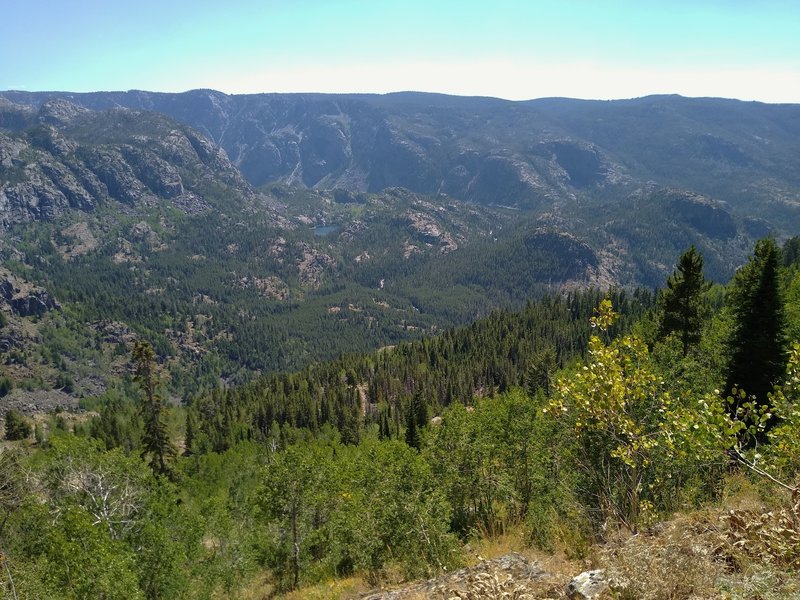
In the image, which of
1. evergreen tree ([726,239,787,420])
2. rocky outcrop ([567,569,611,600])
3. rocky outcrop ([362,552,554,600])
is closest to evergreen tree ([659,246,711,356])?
evergreen tree ([726,239,787,420])

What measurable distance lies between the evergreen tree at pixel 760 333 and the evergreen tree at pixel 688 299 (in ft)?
24.5

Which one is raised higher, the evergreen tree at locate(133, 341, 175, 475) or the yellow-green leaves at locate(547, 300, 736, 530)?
the yellow-green leaves at locate(547, 300, 736, 530)

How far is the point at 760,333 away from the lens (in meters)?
35.3

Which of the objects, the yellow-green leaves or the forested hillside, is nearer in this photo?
the yellow-green leaves

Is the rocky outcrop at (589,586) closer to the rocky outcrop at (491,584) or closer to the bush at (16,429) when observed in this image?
the rocky outcrop at (491,584)

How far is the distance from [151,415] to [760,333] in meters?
61.2

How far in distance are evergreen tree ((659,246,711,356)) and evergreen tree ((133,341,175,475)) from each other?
55.7 metres

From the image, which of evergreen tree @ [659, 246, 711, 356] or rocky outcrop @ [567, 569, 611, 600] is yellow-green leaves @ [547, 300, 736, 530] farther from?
evergreen tree @ [659, 246, 711, 356]

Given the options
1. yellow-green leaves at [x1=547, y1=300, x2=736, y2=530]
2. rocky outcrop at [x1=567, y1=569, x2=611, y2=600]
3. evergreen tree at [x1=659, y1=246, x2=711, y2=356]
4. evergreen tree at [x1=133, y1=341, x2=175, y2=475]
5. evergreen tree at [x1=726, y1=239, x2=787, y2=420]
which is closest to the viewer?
yellow-green leaves at [x1=547, y1=300, x2=736, y2=530]

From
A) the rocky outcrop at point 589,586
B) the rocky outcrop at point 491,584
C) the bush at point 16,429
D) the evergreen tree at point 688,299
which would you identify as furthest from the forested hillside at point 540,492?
the bush at point 16,429

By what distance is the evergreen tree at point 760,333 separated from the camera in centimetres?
3472

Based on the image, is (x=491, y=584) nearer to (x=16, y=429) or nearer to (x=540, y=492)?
(x=540, y=492)

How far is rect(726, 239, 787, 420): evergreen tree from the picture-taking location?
114ft

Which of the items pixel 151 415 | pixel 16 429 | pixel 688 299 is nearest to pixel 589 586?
pixel 688 299
